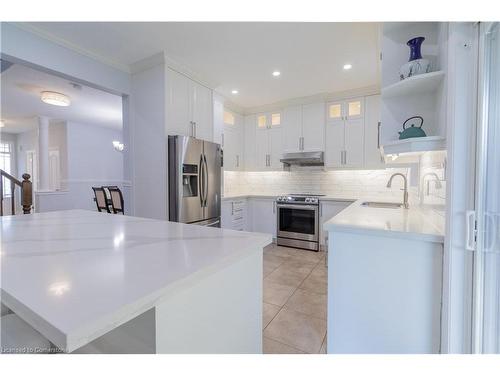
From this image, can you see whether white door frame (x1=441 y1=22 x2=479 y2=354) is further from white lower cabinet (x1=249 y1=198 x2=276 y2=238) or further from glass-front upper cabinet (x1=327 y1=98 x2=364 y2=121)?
white lower cabinet (x1=249 y1=198 x2=276 y2=238)

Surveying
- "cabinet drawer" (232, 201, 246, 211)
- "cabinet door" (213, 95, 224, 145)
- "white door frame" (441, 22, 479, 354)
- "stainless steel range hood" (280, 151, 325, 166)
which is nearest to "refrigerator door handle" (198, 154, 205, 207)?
"cabinet door" (213, 95, 224, 145)

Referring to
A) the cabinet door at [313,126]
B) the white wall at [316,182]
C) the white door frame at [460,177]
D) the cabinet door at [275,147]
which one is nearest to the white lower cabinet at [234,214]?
the white wall at [316,182]

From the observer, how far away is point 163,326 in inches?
25.5

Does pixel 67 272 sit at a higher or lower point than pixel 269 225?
higher

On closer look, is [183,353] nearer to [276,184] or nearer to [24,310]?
[24,310]

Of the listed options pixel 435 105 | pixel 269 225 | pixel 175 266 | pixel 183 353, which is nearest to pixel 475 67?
pixel 435 105

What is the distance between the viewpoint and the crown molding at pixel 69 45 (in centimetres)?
219

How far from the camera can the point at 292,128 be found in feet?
14.4

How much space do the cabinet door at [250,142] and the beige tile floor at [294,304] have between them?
1948 millimetres

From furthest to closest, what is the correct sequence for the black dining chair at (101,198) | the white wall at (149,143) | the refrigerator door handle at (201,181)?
the black dining chair at (101,198) → the refrigerator door handle at (201,181) → the white wall at (149,143)

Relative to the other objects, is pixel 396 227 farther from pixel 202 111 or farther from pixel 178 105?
pixel 202 111

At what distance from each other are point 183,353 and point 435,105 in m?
2.10

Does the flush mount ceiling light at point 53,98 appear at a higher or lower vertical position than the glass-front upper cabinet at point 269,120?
higher

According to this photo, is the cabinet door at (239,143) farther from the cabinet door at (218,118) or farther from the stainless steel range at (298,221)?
the stainless steel range at (298,221)
